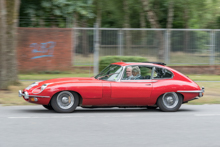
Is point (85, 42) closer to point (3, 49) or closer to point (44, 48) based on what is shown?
point (44, 48)

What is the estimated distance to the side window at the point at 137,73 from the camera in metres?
9.37

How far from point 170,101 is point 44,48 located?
38.4 feet

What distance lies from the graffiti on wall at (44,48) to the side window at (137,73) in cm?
1103

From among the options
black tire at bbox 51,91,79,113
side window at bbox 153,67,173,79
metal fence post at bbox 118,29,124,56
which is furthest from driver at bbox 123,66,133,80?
metal fence post at bbox 118,29,124,56

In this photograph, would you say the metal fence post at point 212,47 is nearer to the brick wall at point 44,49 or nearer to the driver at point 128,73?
the brick wall at point 44,49

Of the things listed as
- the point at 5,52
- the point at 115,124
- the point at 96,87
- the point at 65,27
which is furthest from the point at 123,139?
the point at 65,27

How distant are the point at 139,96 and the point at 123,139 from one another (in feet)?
10.1

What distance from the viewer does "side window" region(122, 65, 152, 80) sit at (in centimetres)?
937

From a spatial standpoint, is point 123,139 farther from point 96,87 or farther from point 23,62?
point 23,62

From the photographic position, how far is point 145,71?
31.9 ft

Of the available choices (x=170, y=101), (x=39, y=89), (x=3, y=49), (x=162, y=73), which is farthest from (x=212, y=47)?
(x=39, y=89)

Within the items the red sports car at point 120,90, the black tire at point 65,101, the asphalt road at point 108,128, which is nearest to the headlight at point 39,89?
the red sports car at point 120,90

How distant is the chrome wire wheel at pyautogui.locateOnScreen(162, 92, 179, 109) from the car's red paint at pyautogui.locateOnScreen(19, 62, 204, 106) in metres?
0.16

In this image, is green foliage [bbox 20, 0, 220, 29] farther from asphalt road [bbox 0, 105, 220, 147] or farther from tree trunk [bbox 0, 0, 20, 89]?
asphalt road [bbox 0, 105, 220, 147]
